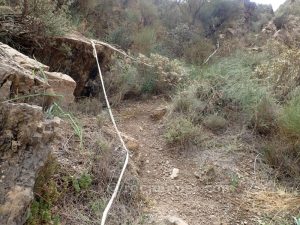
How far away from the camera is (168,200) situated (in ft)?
10.7

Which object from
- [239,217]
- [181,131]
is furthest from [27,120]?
[181,131]

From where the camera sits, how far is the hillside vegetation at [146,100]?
2672 mm

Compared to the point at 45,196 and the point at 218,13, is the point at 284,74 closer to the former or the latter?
the point at 45,196

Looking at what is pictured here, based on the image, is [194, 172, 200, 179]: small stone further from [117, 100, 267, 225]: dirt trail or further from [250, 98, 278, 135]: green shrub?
[250, 98, 278, 135]: green shrub

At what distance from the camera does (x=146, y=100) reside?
5.75 meters

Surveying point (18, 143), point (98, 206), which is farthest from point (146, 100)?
point (18, 143)

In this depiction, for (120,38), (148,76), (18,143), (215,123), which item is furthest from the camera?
(120,38)

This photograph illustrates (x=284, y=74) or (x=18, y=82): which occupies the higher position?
(x=284, y=74)

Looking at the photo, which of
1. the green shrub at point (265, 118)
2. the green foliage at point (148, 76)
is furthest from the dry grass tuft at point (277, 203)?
Result: the green foliage at point (148, 76)

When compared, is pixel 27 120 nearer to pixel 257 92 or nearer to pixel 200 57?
pixel 257 92

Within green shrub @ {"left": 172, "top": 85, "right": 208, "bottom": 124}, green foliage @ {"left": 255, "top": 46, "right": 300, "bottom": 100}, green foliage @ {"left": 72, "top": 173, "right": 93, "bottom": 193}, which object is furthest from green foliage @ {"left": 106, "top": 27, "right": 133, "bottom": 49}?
green foliage @ {"left": 72, "top": 173, "right": 93, "bottom": 193}

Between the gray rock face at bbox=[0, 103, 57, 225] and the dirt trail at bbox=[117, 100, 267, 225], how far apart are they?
1.18 metres

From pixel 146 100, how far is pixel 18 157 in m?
3.89

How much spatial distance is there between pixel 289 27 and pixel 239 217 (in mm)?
8157
